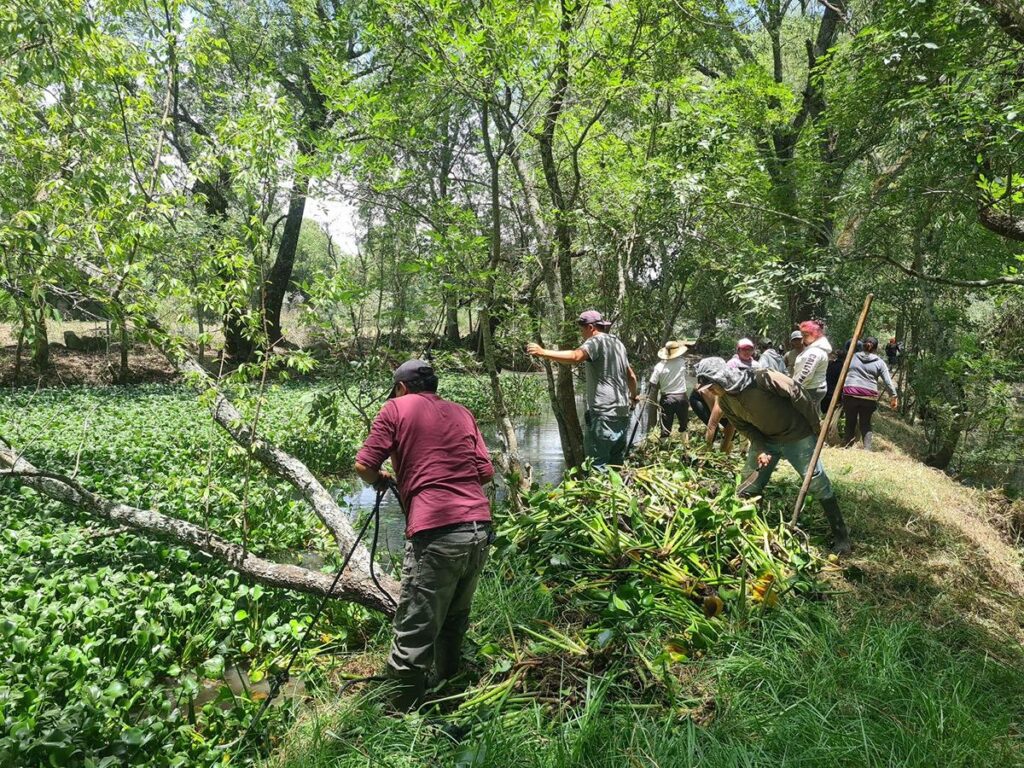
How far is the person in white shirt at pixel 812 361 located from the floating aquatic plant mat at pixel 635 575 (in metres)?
Result: 1.80

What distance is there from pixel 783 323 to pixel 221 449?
13092 millimetres

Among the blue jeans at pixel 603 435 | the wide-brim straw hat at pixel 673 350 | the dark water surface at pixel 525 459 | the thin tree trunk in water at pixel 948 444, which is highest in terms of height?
the wide-brim straw hat at pixel 673 350

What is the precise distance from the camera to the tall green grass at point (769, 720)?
2629 millimetres

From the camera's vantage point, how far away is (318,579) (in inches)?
164

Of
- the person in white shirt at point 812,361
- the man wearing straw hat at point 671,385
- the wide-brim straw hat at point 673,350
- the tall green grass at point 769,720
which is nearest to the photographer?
the tall green grass at point 769,720

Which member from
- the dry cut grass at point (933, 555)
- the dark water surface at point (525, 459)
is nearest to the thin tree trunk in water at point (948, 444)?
the dry cut grass at point (933, 555)

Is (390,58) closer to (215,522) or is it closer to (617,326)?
(617,326)

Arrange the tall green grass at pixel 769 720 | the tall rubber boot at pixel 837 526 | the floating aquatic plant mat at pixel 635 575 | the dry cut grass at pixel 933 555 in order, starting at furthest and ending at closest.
Answer: 1. the tall rubber boot at pixel 837 526
2. the dry cut grass at pixel 933 555
3. the floating aquatic plant mat at pixel 635 575
4. the tall green grass at pixel 769 720

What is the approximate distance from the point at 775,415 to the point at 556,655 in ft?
8.56

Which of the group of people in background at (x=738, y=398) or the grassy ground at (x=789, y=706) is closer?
the grassy ground at (x=789, y=706)

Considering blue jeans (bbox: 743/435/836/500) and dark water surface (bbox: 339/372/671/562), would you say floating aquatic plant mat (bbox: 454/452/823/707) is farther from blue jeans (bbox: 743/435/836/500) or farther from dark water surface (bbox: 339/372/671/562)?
dark water surface (bbox: 339/372/671/562)

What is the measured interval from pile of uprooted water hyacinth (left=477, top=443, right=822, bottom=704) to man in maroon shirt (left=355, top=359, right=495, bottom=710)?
79 cm

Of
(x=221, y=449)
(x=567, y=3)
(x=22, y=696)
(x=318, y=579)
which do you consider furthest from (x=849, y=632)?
(x=221, y=449)

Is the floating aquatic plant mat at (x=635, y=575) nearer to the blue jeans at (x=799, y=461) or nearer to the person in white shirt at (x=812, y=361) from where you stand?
the blue jeans at (x=799, y=461)
